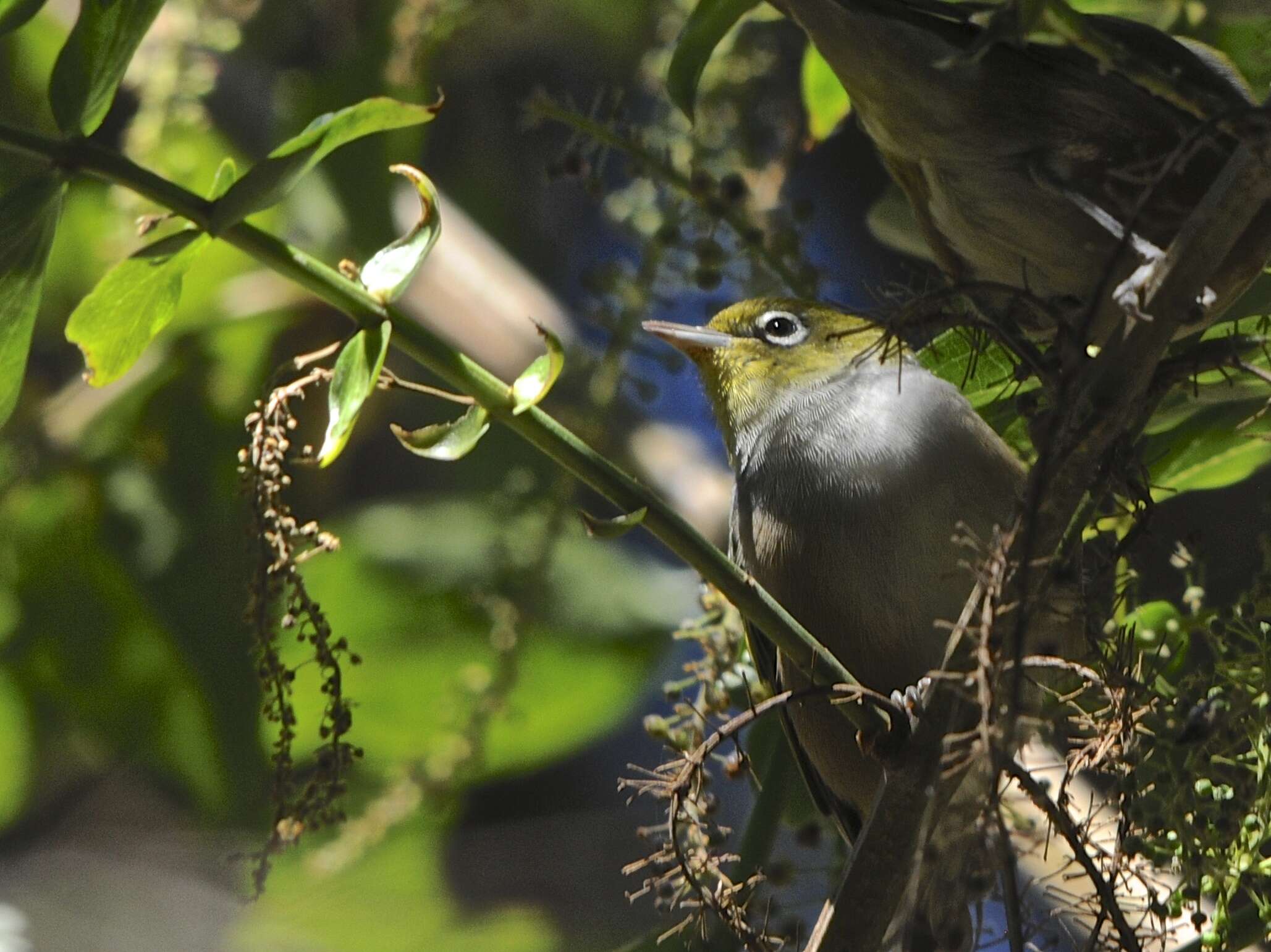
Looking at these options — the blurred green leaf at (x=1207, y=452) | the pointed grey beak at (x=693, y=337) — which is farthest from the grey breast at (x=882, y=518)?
the pointed grey beak at (x=693, y=337)

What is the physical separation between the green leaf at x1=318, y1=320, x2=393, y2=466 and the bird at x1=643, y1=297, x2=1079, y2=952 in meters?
0.45

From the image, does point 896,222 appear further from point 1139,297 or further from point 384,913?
point 384,913

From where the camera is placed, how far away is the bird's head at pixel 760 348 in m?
1.42

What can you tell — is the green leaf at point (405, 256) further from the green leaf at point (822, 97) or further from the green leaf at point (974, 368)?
the green leaf at point (822, 97)

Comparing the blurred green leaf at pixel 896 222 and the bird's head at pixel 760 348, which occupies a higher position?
the blurred green leaf at pixel 896 222

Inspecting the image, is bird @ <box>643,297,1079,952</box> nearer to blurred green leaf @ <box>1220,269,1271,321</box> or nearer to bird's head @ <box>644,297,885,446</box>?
bird's head @ <box>644,297,885,446</box>

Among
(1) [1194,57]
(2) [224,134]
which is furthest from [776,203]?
(2) [224,134]

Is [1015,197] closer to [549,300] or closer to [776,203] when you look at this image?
[776,203]

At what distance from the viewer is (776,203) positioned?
1681 mm

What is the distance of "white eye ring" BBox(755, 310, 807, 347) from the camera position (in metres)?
1.46

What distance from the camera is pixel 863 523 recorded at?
1.19m

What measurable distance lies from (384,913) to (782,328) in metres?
1.12

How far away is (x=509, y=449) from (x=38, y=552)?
61 cm

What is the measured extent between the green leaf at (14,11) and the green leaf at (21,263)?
11cm
